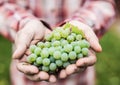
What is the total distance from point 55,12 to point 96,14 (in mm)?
190

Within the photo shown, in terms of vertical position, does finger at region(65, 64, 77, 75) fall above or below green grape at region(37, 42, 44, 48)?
below

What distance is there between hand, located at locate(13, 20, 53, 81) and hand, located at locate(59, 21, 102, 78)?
9cm

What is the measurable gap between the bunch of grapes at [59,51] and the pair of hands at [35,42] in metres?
0.02

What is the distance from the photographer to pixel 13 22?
2152 mm

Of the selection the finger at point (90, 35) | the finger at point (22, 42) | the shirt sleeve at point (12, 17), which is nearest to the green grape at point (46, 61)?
the finger at point (22, 42)

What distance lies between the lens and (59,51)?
1.84 meters

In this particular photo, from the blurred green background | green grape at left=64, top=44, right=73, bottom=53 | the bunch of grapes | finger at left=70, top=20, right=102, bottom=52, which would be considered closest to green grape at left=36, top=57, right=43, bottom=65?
the bunch of grapes

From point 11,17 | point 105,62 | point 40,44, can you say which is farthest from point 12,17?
point 105,62

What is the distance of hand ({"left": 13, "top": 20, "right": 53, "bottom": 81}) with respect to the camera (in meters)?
1.85

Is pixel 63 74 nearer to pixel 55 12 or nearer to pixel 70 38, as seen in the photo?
pixel 70 38

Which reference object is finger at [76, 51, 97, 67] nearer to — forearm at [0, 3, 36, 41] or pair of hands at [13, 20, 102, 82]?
pair of hands at [13, 20, 102, 82]

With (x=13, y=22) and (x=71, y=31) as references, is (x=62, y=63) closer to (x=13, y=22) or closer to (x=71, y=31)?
(x=71, y=31)

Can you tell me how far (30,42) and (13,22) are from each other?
23 centimetres

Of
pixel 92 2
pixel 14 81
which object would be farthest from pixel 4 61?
pixel 92 2
